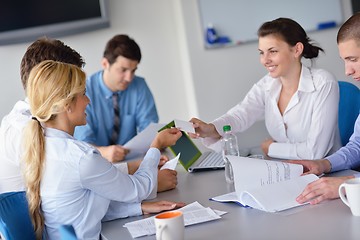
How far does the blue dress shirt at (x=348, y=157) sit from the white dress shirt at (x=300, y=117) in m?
0.18

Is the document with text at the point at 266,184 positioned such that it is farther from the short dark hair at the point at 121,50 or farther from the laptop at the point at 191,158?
the short dark hair at the point at 121,50

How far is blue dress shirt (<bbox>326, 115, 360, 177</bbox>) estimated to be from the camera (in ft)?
6.77

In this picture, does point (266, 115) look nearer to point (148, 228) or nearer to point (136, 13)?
point (148, 228)

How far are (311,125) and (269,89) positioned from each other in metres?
0.38

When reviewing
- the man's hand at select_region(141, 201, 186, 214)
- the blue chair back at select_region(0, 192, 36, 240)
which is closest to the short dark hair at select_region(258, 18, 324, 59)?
the man's hand at select_region(141, 201, 186, 214)

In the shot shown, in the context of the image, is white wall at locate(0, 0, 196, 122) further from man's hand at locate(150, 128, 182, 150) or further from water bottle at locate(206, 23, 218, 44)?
man's hand at locate(150, 128, 182, 150)

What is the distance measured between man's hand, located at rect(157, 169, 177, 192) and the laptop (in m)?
0.25

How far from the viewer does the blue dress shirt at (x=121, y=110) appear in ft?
11.0

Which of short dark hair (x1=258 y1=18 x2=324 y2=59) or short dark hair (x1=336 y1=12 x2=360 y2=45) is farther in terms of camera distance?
short dark hair (x1=258 y1=18 x2=324 y2=59)

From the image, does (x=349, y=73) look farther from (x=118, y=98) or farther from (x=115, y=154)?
(x=118, y=98)

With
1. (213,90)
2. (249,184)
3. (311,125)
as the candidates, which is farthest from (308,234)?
(213,90)

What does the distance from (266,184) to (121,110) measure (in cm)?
178

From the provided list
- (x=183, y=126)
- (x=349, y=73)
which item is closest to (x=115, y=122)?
(x=183, y=126)

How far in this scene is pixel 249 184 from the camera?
182cm
